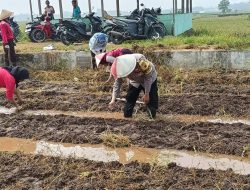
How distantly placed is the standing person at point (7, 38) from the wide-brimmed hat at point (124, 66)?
20.4 feet

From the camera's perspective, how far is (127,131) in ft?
19.9

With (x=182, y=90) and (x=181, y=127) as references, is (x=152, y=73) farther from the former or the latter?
(x=182, y=90)

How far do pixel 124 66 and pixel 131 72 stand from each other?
13cm

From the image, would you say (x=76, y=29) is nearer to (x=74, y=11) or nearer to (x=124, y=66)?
(x=74, y=11)

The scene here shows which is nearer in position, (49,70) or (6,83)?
(6,83)

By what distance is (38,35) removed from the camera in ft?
48.4

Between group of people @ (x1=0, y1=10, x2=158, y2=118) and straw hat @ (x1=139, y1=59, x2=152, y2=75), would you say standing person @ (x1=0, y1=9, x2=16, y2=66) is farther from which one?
straw hat @ (x1=139, y1=59, x2=152, y2=75)

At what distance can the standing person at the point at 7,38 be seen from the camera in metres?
10.8

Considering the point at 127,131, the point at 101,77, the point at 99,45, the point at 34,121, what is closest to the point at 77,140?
the point at 127,131

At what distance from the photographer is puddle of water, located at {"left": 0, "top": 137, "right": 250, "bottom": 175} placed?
4.89m

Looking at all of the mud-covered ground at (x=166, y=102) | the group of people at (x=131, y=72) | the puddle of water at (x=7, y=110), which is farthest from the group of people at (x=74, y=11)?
the group of people at (x=131, y=72)

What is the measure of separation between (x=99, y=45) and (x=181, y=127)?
1.94m

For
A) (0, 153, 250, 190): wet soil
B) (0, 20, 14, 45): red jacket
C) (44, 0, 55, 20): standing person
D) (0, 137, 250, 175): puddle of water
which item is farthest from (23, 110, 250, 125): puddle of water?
(44, 0, 55, 20): standing person

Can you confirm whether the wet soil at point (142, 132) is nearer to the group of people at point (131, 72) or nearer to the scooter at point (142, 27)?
the group of people at point (131, 72)
